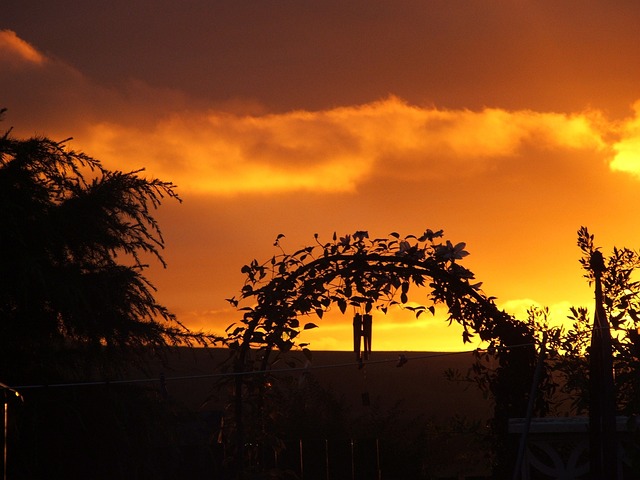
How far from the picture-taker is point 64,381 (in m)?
10.5

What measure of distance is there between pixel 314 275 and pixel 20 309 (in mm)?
4085

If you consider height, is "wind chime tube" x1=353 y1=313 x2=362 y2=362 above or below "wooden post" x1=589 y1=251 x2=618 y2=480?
above

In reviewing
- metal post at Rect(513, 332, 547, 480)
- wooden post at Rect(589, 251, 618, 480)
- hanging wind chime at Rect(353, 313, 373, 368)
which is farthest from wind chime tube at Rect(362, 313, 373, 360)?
wooden post at Rect(589, 251, 618, 480)

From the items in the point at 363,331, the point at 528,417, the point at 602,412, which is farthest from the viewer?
the point at 363,331

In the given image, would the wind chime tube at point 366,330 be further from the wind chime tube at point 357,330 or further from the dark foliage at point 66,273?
the dark foliage at point 66,273

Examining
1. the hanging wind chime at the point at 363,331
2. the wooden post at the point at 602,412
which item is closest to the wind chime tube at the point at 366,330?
the hanging wind chime at the point at 363,331

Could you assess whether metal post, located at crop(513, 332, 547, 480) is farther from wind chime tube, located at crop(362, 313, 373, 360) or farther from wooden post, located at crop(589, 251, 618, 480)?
wind chime tube, located at crop(362, 313, 373, 360)

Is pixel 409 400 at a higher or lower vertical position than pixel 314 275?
lower

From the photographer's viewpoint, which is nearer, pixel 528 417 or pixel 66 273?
pixel 528 417

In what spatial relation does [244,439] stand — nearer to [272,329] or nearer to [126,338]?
[272,329]

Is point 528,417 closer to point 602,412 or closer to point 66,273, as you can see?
point 602,412

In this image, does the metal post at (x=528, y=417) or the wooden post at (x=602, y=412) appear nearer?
the wooden post at (x=602, y=412)

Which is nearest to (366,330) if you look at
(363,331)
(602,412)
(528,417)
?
(363,331)

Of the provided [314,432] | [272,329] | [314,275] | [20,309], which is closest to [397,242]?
[314,275]
